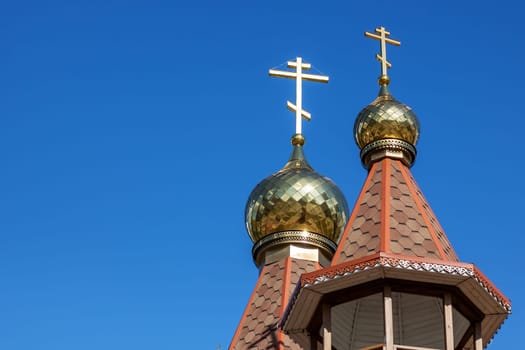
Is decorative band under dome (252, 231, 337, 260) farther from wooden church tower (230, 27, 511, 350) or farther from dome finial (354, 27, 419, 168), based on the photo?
dome finial (354, 27, 419, 168)

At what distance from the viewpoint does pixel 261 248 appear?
21.1 meters

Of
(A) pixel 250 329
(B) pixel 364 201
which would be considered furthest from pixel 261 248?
(B) pixel 364 201

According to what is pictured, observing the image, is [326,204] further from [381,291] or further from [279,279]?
[381,291]

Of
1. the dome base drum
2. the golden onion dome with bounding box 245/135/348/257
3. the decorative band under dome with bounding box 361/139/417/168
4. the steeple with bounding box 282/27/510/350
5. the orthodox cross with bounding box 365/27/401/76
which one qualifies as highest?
the orthodox cross with bounding box 365/27/401/76

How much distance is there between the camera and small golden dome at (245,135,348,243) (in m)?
21.1

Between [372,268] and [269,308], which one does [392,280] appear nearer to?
[372,268]

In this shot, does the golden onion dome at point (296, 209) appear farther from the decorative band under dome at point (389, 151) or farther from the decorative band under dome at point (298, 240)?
the decorative band under dome at point (389, 151)

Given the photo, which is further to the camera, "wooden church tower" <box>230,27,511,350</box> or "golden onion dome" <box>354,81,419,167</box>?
"golden onion dome" <box>354,81,419,167</box>

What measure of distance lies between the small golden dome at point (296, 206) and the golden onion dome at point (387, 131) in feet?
5.99

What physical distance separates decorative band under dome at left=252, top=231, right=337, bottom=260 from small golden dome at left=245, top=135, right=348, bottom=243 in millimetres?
97

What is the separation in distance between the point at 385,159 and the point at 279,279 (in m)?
2.42

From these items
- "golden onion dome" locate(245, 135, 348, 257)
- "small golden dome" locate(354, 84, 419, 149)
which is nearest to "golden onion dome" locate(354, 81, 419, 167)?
"small golden dome" locate(354, 84, 419, 149)

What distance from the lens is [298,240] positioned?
20719 mm

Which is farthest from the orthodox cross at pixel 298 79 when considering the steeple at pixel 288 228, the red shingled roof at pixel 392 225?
the red shingled roof at pixel 392 225
